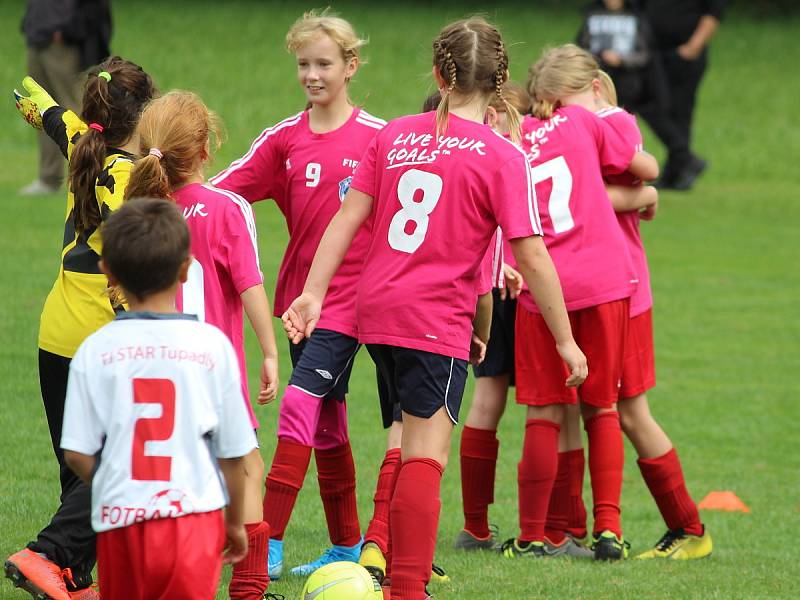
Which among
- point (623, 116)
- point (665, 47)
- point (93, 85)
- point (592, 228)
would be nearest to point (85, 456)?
point (93, 85)

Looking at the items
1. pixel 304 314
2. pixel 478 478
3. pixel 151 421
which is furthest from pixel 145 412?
pixel 478 478

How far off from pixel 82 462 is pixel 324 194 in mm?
2231

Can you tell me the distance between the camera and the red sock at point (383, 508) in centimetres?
526

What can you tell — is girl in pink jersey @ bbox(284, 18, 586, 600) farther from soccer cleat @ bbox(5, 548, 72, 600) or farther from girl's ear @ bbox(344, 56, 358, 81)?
soccer cleat @ bbox(5, 548, 72, 600)

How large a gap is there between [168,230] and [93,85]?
4.78ft

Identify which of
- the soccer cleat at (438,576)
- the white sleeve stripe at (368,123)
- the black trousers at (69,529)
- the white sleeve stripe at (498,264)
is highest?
the white sleeve stripe at (368,123)

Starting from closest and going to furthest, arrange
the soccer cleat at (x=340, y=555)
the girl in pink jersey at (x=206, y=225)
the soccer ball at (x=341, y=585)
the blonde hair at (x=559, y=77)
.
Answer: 1. the girl in pink jersey at (x=206, y=225)
2. the soccer ball at (x=341, y=585)
3. the soccer cleat at (x=340, y=555)
4. the blonde hair at (x=559, y=77)

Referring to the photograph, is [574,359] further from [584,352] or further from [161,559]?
[161,559]

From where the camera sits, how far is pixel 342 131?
17.8ft

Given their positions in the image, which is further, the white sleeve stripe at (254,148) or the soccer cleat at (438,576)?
the white sleeve stripe at (254,148)

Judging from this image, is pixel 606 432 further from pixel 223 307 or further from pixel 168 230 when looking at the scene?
pixel 168 230

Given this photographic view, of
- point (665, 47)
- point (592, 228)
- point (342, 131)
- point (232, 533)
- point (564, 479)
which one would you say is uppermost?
point (665, 47)

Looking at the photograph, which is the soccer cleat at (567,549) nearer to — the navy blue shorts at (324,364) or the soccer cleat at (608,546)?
the soccer cleat at (608,546)

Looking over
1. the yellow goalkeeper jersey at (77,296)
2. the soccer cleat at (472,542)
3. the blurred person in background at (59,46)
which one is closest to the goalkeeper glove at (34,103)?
the yellow goalkeeper jersey at (77,296)
